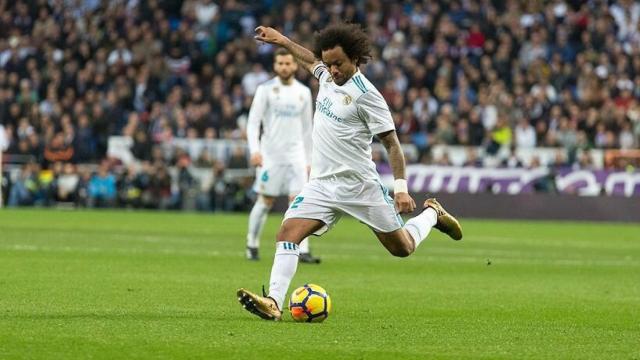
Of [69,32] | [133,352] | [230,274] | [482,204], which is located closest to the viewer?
[133,352]

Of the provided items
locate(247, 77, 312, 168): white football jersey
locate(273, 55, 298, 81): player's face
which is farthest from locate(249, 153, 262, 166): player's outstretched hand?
locate(273, 55, 298, 81): player's face

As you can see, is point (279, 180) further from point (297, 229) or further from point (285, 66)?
point (297, 229)

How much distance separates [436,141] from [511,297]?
20408 mm

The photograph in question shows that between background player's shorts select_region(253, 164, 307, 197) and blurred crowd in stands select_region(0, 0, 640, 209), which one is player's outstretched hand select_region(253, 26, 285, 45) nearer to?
background player's shorts select_region(253, 164, 307, 197)

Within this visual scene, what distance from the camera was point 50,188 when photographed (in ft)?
106

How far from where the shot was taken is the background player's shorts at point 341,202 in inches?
399

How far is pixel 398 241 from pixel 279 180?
6.38 meters

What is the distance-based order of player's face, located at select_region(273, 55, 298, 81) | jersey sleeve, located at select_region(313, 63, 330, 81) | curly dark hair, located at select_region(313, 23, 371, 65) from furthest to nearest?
1. player's face, located at select_region(273, 55, 298, 81)
2. jersey sleeve, located at select_region(313, 63, 330, 81)
3. curly dark hair, located at select_region(313, 23, 371, 65)

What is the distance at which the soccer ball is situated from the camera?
9867 millimetres

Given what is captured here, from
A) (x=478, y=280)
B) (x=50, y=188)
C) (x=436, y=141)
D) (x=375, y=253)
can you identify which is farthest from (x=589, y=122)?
(x=478, y=280)

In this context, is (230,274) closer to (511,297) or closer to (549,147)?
(511,297)

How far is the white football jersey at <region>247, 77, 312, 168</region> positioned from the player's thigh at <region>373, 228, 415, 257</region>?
20.1 ft

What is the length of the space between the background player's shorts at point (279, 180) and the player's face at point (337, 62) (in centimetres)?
687

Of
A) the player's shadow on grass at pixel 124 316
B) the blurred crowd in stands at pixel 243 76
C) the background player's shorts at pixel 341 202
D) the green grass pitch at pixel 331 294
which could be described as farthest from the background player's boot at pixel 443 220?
the blurred crowd in stands at pixel 243 76
